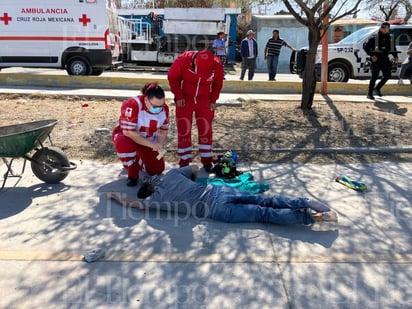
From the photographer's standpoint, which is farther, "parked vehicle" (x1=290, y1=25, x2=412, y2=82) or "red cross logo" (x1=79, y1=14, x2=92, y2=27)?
"parked vehicle" (x1=290, y1=25, x2=412, y2=82)

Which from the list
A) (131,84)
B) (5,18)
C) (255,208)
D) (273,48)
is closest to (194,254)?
(255,208)

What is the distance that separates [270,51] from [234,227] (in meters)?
10.8

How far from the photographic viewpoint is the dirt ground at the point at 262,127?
604 centimetres

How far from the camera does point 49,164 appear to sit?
4.65m

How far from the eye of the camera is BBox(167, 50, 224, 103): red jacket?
16.5 ft

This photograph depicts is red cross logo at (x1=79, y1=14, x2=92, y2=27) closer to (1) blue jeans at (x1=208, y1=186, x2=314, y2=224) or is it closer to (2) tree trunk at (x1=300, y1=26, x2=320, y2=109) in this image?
(2) tree trunk at (x1=300, y1=26, x2=320, y2=109)

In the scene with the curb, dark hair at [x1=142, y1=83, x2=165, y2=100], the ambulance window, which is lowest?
dark hair at [x1=142, y1=83, x2=165, y2=100]

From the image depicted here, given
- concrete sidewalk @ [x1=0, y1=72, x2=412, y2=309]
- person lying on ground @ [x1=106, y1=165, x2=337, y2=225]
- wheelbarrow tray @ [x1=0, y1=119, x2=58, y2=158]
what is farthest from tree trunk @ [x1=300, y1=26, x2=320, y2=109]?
wheelbarrow tray @ [x1=0, y1=119, x2=58, y2=158]

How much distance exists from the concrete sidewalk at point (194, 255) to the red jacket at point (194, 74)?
4.47 feet

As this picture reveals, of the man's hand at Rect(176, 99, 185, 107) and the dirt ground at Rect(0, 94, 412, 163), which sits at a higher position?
the man's hand at Rect(176, 99, 185, 107)

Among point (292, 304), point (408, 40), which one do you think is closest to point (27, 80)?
point (292, 304)

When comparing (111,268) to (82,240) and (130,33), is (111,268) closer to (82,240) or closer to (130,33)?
(82,240)

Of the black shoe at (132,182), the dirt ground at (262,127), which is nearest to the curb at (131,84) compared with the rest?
the dirt ground at (262,127)

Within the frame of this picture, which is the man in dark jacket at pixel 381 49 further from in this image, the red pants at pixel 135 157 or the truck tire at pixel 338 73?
the red pants at pixel 135 157
